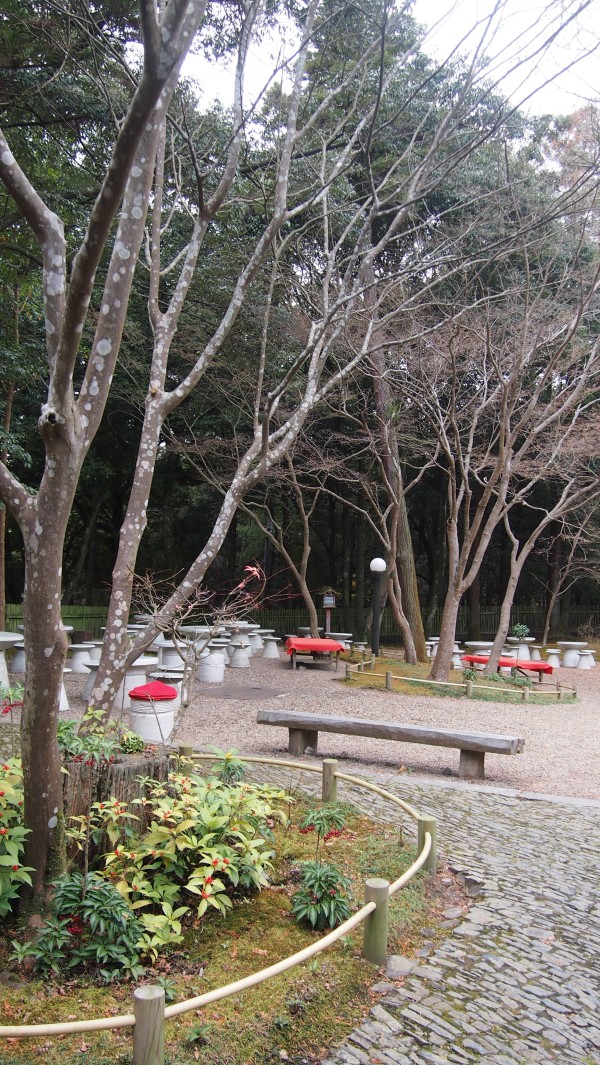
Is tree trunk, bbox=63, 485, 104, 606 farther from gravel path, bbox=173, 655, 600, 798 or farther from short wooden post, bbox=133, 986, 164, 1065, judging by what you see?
short wooden post, bbox=133, 986, 164, 1065

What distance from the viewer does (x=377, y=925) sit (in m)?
2.88

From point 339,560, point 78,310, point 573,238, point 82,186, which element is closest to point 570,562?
point 339,560

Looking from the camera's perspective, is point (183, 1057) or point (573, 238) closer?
point (183, 1057)

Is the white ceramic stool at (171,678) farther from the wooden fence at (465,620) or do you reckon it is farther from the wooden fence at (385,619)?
the wooden fence at (465,620)

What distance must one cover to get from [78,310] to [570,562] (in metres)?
19.8

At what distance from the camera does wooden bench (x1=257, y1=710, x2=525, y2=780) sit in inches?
242

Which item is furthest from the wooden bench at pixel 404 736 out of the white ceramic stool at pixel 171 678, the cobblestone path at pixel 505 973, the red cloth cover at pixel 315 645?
the red cloth cover at pixel 315 645

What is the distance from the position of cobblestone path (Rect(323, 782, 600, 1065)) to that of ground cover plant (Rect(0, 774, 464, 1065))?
0.14 meters

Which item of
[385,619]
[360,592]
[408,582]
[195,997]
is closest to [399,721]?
[408,582]

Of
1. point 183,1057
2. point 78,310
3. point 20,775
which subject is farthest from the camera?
point 20,775

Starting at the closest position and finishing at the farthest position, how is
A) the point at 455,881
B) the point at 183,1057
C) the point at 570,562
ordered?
the point at 183,1057 < the point at 455,881 < the point at 570,562

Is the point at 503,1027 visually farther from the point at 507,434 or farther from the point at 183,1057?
the point at 507,434

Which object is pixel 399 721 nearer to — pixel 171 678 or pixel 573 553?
pixel 171 678

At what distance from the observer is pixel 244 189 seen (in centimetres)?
959
